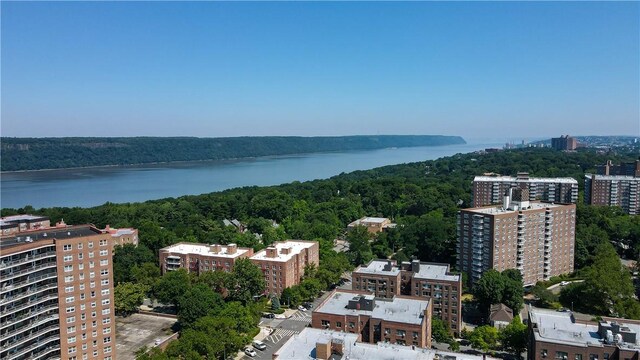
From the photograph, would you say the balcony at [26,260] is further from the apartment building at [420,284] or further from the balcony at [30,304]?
the apartment building at [420,284]

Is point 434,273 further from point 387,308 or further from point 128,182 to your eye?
point 128,182

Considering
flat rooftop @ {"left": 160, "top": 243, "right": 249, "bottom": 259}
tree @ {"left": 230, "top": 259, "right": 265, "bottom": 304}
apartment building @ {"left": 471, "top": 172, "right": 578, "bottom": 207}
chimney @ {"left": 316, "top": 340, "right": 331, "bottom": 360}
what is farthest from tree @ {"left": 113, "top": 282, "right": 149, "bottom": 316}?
apartment building @ {"left": 471, "top": 172, "right": 578, "bottom": 207}

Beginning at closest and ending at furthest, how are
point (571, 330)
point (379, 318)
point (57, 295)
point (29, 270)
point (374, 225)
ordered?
point (29, 270) → point (57, 295) → point (571, 330) → point (379, 318) → point (374, 225)

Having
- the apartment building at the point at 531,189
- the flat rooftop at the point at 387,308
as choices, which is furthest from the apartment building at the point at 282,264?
the apartment building at the point at 531,189

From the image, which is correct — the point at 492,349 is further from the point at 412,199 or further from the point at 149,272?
the point at 412,199

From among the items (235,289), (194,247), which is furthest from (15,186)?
(235,289)

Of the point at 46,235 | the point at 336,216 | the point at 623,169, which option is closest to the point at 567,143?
the point at 623,169
